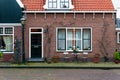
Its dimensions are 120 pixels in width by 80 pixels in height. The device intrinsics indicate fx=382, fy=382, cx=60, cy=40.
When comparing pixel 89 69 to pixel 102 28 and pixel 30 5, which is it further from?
pixel 30 5

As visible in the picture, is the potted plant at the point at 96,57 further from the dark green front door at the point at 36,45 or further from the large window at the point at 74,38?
the dark green front door at the point at 36,45

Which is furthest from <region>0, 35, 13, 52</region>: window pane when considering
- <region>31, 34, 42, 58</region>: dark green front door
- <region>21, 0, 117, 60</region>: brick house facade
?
<region>31, 34, 42, 58</region>: dark green front door

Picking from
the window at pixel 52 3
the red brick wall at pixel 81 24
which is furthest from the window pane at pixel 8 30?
the window at pixel 52 3

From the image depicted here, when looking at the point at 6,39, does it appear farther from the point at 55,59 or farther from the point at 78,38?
the point at 78,38

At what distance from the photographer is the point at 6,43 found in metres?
30.0

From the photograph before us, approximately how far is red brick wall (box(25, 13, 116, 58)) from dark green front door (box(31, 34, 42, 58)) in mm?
464

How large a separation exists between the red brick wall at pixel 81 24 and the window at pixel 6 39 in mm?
1241

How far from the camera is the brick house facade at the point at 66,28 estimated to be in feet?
98.1

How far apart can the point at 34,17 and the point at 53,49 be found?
2911mm

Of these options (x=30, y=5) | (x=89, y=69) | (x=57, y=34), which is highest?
(x=30, y=5)

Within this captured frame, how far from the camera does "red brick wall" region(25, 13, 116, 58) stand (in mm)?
29891

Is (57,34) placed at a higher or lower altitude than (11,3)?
lower

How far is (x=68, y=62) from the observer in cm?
2980

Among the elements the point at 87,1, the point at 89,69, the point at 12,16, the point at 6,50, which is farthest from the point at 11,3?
the point at 89,69
